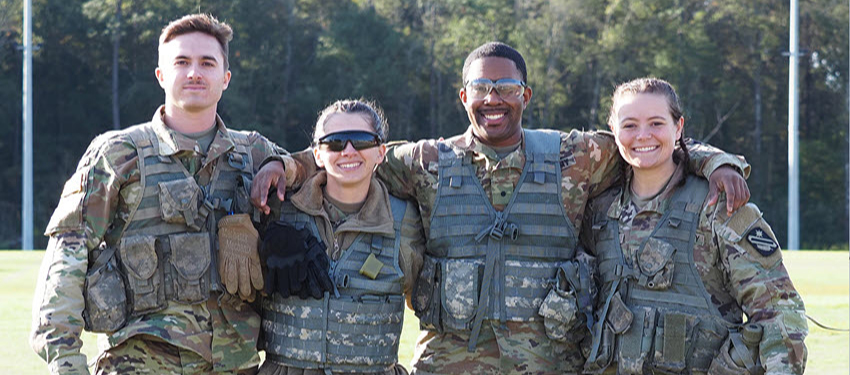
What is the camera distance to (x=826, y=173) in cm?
3903

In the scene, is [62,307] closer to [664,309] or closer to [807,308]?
[664,309]

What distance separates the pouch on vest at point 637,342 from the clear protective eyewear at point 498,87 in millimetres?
1247

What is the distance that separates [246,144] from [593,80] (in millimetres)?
39391

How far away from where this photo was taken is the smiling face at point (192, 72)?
441cm

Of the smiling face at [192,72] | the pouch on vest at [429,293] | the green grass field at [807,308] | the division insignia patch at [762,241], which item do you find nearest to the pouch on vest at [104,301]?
the smiling face at [192,72]

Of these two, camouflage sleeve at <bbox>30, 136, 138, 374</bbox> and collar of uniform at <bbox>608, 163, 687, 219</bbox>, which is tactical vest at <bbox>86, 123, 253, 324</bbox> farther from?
collar of uniform at <bbox>608, 163, 687, 219</bbox>

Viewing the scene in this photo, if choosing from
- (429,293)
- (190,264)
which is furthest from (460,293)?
(190,264)

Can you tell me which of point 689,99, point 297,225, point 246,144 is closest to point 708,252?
point 297,225

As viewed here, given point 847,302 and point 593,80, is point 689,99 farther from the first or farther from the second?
point 847,302

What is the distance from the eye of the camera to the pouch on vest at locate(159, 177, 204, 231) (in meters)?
4.29

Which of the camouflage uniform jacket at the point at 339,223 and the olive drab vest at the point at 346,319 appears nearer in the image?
the olive drab vest at the point at 346,319

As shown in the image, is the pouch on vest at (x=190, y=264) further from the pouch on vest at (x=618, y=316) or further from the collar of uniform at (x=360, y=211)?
the pouch on vest at (x=618, y=316)

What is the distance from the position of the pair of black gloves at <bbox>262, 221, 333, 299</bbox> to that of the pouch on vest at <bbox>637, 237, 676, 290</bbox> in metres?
1.50

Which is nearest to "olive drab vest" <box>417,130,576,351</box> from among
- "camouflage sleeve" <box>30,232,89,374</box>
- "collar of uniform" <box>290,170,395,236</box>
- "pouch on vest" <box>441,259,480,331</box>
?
"pouch on vest" <box>441,259,480,331</box>
